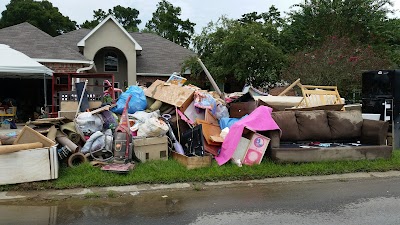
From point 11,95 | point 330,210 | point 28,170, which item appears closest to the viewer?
point 330,210

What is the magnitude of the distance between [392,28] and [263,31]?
26.7 ft

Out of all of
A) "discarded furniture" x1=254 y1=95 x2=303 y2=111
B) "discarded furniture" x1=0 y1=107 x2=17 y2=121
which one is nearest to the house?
"discarded furniture" x1=0 y1=107 x2=17 y2=121

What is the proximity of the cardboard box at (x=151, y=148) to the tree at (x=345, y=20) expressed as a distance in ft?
51.3

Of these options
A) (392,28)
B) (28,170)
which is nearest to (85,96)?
(28,170)

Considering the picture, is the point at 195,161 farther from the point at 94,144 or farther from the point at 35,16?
the point at 35,16

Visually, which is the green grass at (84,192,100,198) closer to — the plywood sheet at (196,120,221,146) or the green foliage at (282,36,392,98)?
the plywood sheet at (196,120,221,146)

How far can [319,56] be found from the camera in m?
14.7

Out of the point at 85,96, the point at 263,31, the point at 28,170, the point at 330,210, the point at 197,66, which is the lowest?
the point at 330,210

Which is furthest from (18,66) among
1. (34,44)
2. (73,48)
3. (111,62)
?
(111,62)

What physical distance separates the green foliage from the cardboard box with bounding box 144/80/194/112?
731 cm

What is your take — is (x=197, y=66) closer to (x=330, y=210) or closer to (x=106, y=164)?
(x=106, y=164)

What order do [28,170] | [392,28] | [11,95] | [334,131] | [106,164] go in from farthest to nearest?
[392,28], [11,95], [334,131], [106,164], [28,170]

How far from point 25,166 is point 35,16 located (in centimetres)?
4502

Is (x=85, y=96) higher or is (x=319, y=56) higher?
(x=319, y=56)
